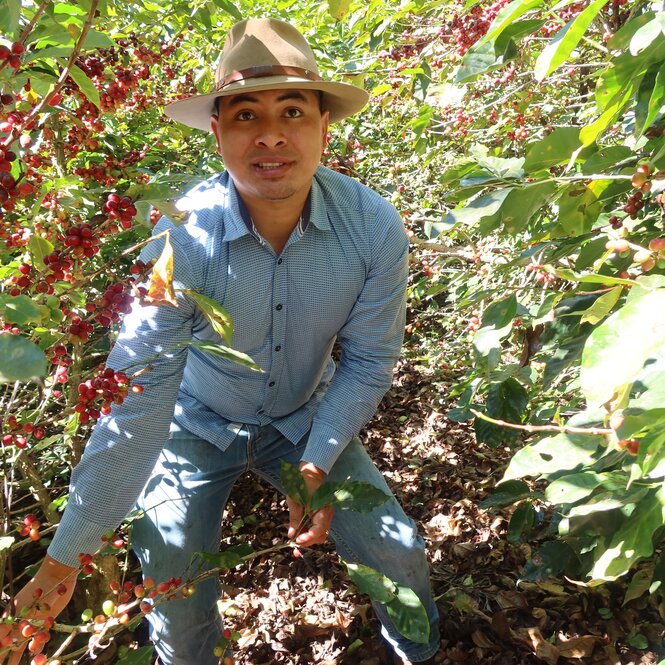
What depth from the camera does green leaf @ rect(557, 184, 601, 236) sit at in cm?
154

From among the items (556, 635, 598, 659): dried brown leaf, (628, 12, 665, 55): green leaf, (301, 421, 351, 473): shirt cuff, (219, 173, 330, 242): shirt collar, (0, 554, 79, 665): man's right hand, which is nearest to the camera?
(628, 12, 665, 55): green leaf

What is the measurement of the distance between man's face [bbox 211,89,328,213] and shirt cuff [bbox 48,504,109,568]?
3.31ft

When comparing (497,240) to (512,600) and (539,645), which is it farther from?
(539,645)

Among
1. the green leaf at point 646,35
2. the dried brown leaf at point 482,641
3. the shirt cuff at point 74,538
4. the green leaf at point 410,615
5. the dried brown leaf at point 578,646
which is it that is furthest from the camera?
the dried brown leaf at point 482,641

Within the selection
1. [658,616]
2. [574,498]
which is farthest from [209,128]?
[658,616]

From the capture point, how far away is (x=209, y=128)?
2225 millimetres

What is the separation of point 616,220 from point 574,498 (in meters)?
0.74

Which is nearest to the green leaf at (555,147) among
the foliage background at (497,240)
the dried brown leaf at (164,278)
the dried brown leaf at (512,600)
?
the foliage background at (497,240)

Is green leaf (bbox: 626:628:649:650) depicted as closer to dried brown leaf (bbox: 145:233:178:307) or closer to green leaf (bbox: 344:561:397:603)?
green leaf (bbox: 344:561:397:603)

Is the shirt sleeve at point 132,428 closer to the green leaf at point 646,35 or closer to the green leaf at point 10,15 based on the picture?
the green leaf at point 10,15

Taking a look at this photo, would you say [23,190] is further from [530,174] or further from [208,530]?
[208,530]

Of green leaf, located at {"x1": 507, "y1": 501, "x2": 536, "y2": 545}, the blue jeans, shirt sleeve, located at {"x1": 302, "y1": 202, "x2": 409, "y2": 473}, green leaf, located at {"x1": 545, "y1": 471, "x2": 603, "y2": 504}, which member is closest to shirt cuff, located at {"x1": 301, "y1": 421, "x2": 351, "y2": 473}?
shirt sleeve, located at {"x1": 302, "y1": 202, "x2": 409, "y2": 473}

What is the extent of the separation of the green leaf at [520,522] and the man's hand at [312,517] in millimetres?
686

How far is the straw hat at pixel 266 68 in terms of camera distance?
5.84 ft
